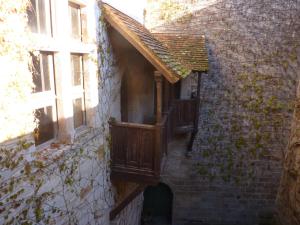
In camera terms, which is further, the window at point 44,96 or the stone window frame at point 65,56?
the stone window frame at point 65,56

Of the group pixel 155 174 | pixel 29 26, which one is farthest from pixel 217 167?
pixel 29 26

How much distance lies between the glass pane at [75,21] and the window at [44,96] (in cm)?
72

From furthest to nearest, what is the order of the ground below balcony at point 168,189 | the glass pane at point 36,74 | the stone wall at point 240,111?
the ground below balcony at point 168,189 < the stone wall at point 240,111 < the glass pane at point 36,74

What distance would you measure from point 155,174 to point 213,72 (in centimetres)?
490

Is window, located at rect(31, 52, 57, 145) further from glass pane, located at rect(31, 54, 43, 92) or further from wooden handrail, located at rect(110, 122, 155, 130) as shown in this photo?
wooden handrail, located at rect(110, 122, 155, 130)

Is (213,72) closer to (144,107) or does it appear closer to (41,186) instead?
(144,107)

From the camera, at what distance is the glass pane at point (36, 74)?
246 centimetres

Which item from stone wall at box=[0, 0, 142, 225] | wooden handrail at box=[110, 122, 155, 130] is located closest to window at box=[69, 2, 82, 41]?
stone wall at box=[0, 0, 142, 225]

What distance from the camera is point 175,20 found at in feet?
26.4

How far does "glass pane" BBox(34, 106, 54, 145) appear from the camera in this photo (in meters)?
2.61

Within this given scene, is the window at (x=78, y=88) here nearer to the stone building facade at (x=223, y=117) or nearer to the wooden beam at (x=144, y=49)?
the stone building facade at (x=223, y=117)

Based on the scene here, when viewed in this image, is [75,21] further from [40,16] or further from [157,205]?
[157,205]

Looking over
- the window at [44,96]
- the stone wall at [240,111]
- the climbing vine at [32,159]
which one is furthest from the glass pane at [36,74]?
the stone wall at [240,111]

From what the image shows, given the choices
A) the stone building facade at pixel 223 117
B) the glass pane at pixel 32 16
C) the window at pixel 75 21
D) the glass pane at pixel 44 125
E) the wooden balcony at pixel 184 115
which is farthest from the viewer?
the wooden balcony at pixel 184 115
